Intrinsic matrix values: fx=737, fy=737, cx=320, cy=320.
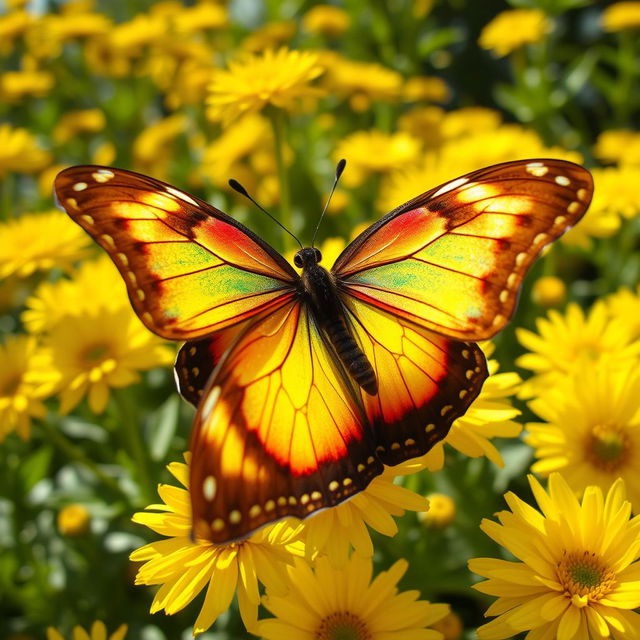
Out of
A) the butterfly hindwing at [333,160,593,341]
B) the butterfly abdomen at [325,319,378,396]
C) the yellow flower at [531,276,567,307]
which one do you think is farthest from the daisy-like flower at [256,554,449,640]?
the yellow flower at [531,276,567,307]

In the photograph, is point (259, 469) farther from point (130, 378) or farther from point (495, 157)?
point (495, 157)

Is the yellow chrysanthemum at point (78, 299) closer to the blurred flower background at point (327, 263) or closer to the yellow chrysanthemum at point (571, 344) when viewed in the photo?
the blurred flower background at point (327, 263)

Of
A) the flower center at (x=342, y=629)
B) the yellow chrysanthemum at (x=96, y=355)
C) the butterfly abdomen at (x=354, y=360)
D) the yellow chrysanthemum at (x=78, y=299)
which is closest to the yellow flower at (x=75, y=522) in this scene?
the yellow chrysanthemum at (x=96, y=355)

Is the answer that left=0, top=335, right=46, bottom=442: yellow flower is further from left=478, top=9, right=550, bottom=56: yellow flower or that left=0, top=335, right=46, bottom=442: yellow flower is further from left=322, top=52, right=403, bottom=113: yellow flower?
left=478, top=9, right=550, bottom=56: yellow flower

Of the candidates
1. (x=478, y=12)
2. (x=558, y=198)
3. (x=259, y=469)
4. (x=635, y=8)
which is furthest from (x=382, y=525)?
(x=478, y=12)

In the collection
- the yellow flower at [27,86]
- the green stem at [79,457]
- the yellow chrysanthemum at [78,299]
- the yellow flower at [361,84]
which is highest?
the yellow flower at [27,86]

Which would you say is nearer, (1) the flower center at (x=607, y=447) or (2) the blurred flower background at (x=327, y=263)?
(2) the blurred flower background at (x=327, y=263)
